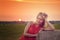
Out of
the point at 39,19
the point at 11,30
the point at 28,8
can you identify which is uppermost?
the point at 28,8

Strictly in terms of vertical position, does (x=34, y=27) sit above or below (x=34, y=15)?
below

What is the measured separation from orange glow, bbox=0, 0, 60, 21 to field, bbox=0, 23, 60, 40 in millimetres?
114

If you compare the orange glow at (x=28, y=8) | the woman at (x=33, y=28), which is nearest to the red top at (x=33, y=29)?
the woman at (x=33, y=28)

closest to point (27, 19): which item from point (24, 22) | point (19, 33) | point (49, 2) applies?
point (24, 22)

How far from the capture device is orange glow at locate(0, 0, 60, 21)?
7.19ft

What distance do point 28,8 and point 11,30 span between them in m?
0.35

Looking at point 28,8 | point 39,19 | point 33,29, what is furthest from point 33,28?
point 28,8

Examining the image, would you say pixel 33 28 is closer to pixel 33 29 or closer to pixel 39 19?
pixel 33 29

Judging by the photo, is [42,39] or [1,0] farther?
[1,0]

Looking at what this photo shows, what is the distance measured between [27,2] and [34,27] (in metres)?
0.33

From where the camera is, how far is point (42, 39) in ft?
6.74

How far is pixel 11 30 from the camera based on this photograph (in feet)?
7.13

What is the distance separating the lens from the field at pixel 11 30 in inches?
85.0

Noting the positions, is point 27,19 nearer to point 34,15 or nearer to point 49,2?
point 34,15
